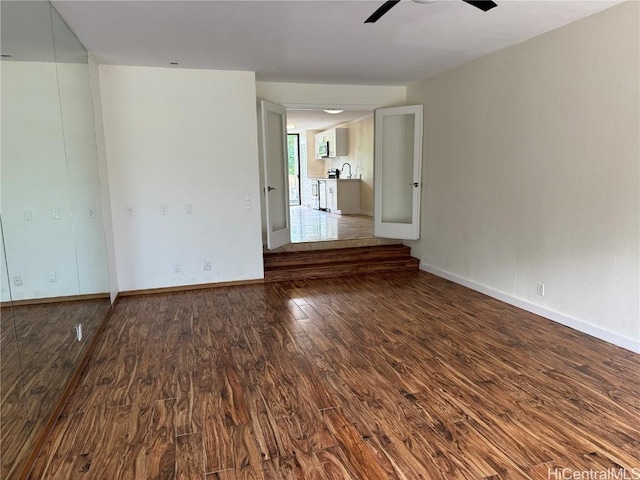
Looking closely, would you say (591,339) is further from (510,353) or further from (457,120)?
(457,120)

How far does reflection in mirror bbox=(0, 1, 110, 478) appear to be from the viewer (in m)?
1.89

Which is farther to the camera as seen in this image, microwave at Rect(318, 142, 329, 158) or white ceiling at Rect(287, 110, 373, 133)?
microwave at Rect(318, 142, 329, 158)

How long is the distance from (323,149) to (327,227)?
3.94m

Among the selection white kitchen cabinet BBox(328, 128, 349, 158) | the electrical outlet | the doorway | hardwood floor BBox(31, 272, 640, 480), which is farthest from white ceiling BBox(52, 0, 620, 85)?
the doorway

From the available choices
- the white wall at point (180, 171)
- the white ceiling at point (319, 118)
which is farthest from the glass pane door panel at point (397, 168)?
the white wall at point (180, 171)

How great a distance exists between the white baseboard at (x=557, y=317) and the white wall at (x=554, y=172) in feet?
0.03

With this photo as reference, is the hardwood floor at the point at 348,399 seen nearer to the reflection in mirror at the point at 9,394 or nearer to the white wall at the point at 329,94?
the reflection in mirror at the point at 9,394

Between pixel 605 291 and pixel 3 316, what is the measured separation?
3926 millimetres

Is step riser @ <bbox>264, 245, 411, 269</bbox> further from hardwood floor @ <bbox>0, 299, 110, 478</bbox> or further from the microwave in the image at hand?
the microwave

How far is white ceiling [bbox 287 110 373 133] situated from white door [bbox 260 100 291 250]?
2.43 metres

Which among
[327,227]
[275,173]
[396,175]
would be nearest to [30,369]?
[275,173]

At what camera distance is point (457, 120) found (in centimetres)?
478

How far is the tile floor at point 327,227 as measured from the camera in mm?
6660

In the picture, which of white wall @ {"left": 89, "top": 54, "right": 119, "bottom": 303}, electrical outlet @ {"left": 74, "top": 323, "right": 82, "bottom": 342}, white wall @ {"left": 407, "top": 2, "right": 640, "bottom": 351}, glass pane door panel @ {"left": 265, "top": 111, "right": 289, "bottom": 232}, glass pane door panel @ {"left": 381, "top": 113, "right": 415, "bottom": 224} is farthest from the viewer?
glass pane door panel @ {"left": 381, "top": 113, "right": 415, "bottom": 224}
